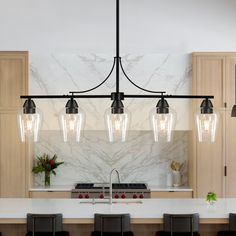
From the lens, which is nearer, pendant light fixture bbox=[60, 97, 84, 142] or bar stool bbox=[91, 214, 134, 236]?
pendant light fixture bbox=[60, 97, 84, 142]

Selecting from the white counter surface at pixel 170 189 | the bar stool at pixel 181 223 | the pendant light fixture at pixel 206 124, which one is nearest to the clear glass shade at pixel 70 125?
the pendant light fixture at pixel 206 124

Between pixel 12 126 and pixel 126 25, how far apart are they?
1941 millimetres

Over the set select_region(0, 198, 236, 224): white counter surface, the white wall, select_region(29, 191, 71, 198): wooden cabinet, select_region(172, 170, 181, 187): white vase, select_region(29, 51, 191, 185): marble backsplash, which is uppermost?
the white wall

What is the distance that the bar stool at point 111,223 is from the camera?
3877 mm

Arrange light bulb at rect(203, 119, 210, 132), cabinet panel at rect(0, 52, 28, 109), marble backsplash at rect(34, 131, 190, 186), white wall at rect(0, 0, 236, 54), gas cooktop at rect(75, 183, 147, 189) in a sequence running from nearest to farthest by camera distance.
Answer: light bulb at rect(203, 119, 210, 132) → cabinet panel at rect(0, 52, 28, 109) → gas cooktop at rect(75, 183, 147, 189) → white wall at rect(0, 0, 236, 54) → marble backsplash at rect(34, 131, 190, 186)

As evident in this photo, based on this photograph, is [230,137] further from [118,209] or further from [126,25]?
[118,209]

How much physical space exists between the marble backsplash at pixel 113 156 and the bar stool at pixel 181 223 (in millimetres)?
2596

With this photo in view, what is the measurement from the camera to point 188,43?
6.32 meters

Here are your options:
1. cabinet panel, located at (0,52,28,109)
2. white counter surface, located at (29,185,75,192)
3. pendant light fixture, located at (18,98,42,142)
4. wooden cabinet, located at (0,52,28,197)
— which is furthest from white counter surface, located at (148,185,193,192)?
pendant light fixture, located at (18,98,42,142)

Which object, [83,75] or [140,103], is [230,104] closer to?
[140,103]

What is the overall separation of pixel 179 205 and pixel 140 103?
1.99 metres

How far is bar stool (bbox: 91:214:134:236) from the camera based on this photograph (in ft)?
12.7

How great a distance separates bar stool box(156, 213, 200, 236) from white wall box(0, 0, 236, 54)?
294 centimetres

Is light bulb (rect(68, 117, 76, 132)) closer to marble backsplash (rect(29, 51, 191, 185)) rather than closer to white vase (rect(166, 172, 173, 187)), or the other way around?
marble backsplash (rect(29, 51, 191, 185))
